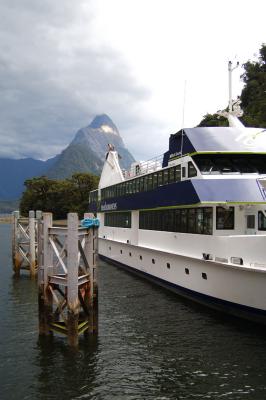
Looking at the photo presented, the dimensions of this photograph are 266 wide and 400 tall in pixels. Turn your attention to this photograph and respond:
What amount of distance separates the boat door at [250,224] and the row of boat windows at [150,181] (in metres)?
2.88

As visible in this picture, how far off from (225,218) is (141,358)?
7.17 metres

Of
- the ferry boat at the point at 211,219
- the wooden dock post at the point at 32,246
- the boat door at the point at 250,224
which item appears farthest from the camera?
the wooden dock post at the point at 32,246

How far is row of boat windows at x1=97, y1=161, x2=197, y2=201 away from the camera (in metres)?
19.0

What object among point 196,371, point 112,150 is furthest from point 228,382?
point 112,150

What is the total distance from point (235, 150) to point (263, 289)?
678 cm

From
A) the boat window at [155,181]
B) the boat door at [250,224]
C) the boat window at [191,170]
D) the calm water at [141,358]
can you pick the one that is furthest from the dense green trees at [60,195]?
the calm water at [141,358]

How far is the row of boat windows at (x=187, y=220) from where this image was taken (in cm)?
1680

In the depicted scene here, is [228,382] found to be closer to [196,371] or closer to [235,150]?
[196,371]

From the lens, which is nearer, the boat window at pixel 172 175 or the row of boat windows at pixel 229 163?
the row of boat windows at pixel 229 163

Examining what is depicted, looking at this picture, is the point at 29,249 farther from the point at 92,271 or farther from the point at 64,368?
the point at 64,368

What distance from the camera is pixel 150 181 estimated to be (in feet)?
77.8

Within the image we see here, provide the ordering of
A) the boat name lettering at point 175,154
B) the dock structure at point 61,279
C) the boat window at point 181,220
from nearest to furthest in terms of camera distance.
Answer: the dock structure at point 61,279 < the boat window at point 181,220 < the boat name lettering at point 175,154

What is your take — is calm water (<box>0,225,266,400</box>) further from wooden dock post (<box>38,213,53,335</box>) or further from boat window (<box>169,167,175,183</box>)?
boat window (<box>169,167,175,183</box>)

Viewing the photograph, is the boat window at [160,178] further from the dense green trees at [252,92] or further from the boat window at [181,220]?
the dense green trees at [252,92]
